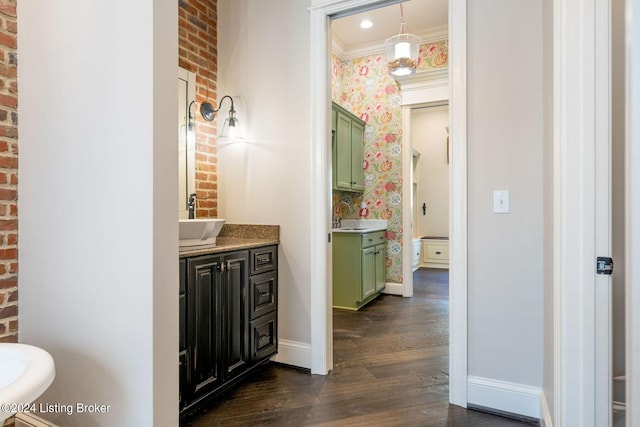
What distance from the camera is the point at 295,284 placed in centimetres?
249

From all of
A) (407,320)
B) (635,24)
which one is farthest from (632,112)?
(407,320)

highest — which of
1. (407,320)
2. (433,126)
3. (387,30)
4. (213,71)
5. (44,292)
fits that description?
(387,30)

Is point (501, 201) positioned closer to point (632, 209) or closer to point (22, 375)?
point (632, 209)

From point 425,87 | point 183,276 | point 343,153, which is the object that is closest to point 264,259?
point 183,276

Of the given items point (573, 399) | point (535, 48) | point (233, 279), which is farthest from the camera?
point (233, 279)

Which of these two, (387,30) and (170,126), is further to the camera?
(387,30)

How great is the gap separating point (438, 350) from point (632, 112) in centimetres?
239

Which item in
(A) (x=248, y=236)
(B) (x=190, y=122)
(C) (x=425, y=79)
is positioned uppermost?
(C) (x=425, y=79)

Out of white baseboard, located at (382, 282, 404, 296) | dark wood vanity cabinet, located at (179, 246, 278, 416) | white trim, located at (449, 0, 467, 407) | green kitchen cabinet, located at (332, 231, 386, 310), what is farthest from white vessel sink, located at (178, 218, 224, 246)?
white baseboard, located at (382, 282, 404, 296)

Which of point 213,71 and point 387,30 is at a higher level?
point 387,30

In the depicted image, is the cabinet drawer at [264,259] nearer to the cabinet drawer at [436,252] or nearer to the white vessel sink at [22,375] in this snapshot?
the white vessel sink at [22,375]

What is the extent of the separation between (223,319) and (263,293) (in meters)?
0.39

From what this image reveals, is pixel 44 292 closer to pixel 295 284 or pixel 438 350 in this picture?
pixel 295 284

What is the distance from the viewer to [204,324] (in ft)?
6.27
